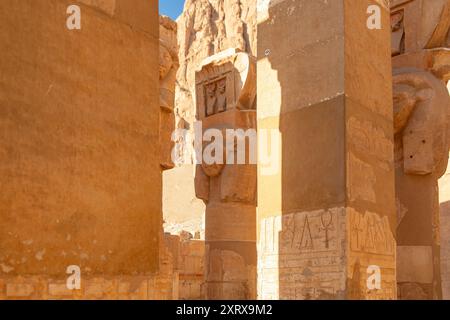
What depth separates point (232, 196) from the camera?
7.98 m

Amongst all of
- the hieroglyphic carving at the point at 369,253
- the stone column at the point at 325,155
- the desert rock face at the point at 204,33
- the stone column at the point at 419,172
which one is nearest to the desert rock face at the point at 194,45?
the desert rock face at the point at 204,33

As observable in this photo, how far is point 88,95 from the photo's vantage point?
3160mm

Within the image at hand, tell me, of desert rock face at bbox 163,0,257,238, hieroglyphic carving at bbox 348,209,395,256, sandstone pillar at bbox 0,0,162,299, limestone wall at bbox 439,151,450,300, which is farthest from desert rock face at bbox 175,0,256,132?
sandstone pillar at bbox 0,0,162,299

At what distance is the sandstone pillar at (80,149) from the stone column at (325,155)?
138 cm

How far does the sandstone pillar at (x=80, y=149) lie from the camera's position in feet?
9.13

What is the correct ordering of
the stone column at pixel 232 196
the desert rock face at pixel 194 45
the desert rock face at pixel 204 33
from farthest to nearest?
the desert rock face at pixel 204 33 → the desert rock face at pixel 194 45 → the stone column at pixel 232 196

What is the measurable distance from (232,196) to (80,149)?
500 cm

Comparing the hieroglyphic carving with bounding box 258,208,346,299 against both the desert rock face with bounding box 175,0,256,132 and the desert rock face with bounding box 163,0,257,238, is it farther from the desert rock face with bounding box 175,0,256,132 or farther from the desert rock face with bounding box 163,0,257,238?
the desert rock face with bounding box 175,0,256,132

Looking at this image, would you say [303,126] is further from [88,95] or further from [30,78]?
[30,78]

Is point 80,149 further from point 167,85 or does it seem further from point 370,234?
point 167,85

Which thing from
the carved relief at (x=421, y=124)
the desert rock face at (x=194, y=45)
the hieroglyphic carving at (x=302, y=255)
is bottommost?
the hieroglyphic carving at (x=302, y=255)

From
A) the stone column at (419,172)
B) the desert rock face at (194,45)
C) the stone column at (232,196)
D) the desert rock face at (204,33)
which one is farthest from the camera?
the desert rock face at (204,33)

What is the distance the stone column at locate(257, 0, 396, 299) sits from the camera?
4.33m

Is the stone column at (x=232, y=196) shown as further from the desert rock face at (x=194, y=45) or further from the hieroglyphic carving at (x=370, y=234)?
the desert rock face at (x=194, y=45)
